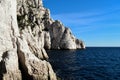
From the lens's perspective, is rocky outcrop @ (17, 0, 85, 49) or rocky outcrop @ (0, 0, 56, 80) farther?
rocky outcrop @ (17, 0, 85, 49)

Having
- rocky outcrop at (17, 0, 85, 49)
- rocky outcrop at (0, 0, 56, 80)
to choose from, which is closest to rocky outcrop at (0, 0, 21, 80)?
rocky outcrop at (0, 0, 56, 80)

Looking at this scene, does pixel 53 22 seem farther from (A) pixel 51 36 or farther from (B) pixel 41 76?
(B) pixel 41 76

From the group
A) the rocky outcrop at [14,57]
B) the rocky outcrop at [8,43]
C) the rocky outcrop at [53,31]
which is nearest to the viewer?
the rocky outcrop at [8,43]

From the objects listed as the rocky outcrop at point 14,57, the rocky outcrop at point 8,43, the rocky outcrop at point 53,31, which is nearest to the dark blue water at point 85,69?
the rocky outcrop at point 14,57

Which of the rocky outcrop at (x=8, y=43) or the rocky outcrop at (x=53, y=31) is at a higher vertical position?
the rocky outcrop at (x=53, y=31)

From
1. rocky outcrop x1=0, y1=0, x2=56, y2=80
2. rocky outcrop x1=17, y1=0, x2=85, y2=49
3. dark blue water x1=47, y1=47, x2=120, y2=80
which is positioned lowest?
dark blue water x1=47, y1=47, x2=120, y2=80

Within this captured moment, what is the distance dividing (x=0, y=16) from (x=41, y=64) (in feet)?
32.3

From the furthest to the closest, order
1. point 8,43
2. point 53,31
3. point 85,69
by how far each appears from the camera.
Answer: point 53,31 → point 85,69 → point 8,43

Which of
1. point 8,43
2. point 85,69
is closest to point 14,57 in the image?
point 8,43

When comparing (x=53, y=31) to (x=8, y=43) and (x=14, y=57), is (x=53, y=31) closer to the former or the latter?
(x=8, y=43)

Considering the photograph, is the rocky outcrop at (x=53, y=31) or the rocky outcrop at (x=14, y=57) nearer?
the rocky outcrop at (x=14, y=57)

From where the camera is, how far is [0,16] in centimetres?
3644

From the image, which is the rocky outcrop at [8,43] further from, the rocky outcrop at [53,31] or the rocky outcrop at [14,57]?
the rocky outcrop at [53,31]

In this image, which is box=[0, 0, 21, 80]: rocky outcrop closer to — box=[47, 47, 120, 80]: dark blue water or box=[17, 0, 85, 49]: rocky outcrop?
box=[47, 47, 120, 80]: dark blue water
